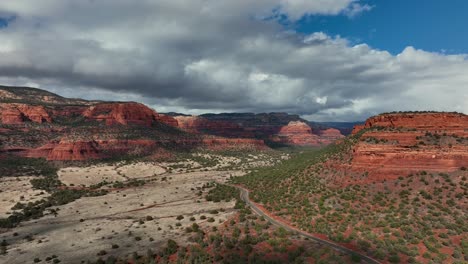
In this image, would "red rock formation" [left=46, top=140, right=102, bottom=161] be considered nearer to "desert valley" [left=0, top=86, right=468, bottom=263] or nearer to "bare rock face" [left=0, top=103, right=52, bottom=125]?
"bare rock face" [left=0, top=103, right=52, bottom=125]

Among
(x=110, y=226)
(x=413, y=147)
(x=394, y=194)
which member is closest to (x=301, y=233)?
(x=394, y=194)

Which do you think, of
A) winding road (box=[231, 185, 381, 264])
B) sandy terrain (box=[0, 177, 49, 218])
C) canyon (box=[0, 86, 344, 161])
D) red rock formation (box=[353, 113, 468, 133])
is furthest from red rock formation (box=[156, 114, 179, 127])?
red rock formation (box=[353, 113, 468, 133])

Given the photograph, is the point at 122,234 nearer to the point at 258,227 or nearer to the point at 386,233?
the point at 258,227

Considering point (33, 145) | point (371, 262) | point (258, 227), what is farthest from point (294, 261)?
point (33, 145)

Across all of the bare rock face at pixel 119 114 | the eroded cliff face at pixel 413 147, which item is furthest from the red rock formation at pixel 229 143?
the eroded cliff face at pixel 413 147

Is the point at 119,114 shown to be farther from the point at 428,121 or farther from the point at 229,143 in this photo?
the point at 428,121
